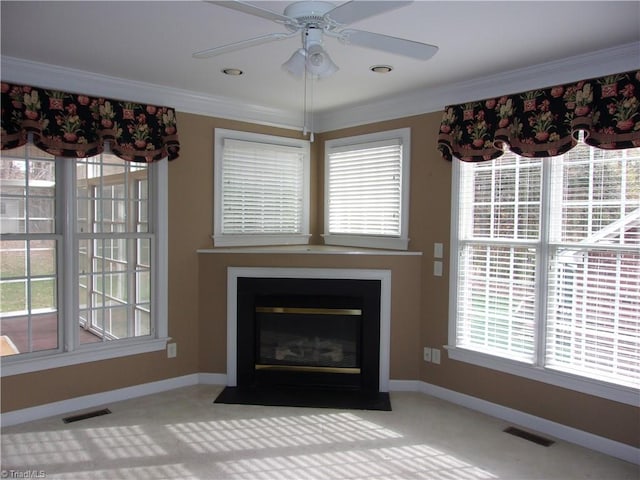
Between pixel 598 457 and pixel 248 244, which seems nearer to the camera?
pixel 598 457

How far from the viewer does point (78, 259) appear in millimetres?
3777

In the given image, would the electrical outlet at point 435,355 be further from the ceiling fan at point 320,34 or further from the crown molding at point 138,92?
the ceiling fan at point 320,34

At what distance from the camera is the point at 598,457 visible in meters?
3.10

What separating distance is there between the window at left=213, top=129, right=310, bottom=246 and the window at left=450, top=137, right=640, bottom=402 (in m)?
1.70

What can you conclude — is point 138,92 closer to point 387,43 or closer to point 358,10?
point 387,43

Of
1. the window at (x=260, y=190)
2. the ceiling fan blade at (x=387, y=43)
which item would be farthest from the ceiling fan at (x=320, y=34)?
the window at (x=260, y=190)

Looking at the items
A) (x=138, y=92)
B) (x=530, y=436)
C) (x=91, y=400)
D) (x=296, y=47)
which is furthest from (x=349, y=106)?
(x=91, y=400)

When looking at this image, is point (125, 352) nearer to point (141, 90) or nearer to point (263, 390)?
point (263, 390)

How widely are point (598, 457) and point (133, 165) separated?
155 inches

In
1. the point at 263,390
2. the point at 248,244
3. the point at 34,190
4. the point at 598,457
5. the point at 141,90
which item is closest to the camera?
the point at 598,457

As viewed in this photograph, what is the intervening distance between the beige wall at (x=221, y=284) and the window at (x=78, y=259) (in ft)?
0.47

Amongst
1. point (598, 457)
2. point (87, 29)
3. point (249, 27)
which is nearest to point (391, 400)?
point (598, 457)

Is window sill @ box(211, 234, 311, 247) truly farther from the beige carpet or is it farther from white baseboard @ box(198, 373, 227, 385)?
the beige carpet

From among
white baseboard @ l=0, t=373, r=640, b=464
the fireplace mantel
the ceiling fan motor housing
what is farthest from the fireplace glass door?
the ceiling fan motor housing
